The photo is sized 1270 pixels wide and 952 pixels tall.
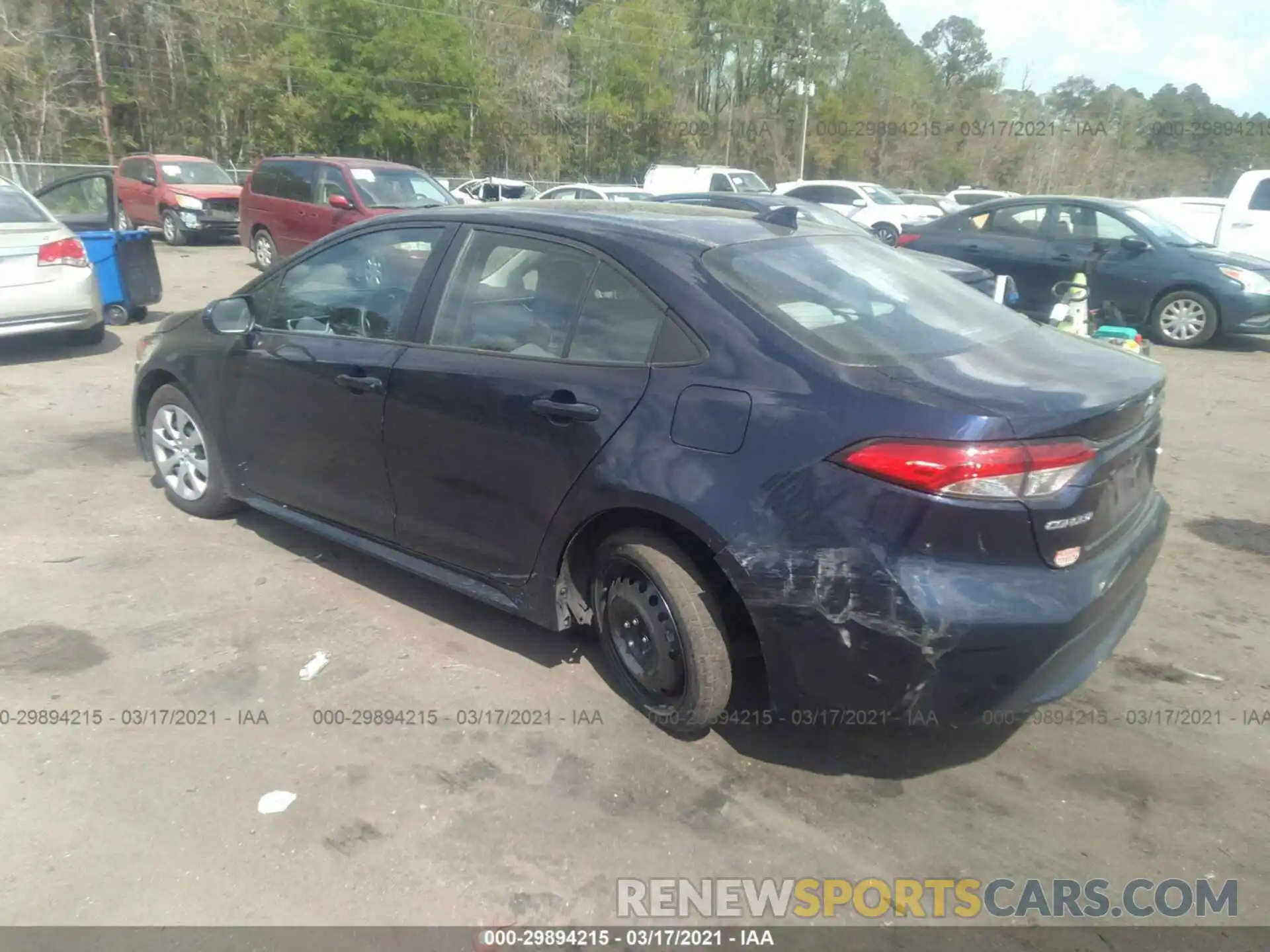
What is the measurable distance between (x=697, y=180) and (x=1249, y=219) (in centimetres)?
1271

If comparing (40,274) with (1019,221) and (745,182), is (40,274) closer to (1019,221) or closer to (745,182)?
(1019,221)

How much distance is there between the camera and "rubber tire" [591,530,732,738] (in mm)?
3178

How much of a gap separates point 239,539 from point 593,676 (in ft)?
7.41

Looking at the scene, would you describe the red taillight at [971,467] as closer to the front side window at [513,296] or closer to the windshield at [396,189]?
the front side window at [513,296]

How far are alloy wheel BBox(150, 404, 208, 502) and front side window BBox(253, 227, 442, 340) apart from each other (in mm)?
854

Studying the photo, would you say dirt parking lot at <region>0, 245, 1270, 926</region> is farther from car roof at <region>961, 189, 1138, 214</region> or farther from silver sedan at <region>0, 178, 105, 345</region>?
car roof at <region>961, 189, 1138, 214</region>

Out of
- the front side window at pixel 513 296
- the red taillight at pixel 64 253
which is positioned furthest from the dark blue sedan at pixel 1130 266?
the red taillight at pixel 64 253

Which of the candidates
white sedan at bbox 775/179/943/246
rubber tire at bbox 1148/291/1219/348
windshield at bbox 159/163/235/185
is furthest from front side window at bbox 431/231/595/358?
white sedan at bbox 775/179/943/246

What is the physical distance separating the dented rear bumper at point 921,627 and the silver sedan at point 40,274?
7.97 m

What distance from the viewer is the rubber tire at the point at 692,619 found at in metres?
3.18

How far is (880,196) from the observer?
23.0m

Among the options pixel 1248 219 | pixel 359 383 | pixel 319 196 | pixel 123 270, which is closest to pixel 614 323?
pixel 359 383

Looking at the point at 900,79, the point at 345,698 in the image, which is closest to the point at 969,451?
the point at 345,698

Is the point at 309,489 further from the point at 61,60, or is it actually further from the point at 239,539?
the point at 61,60
